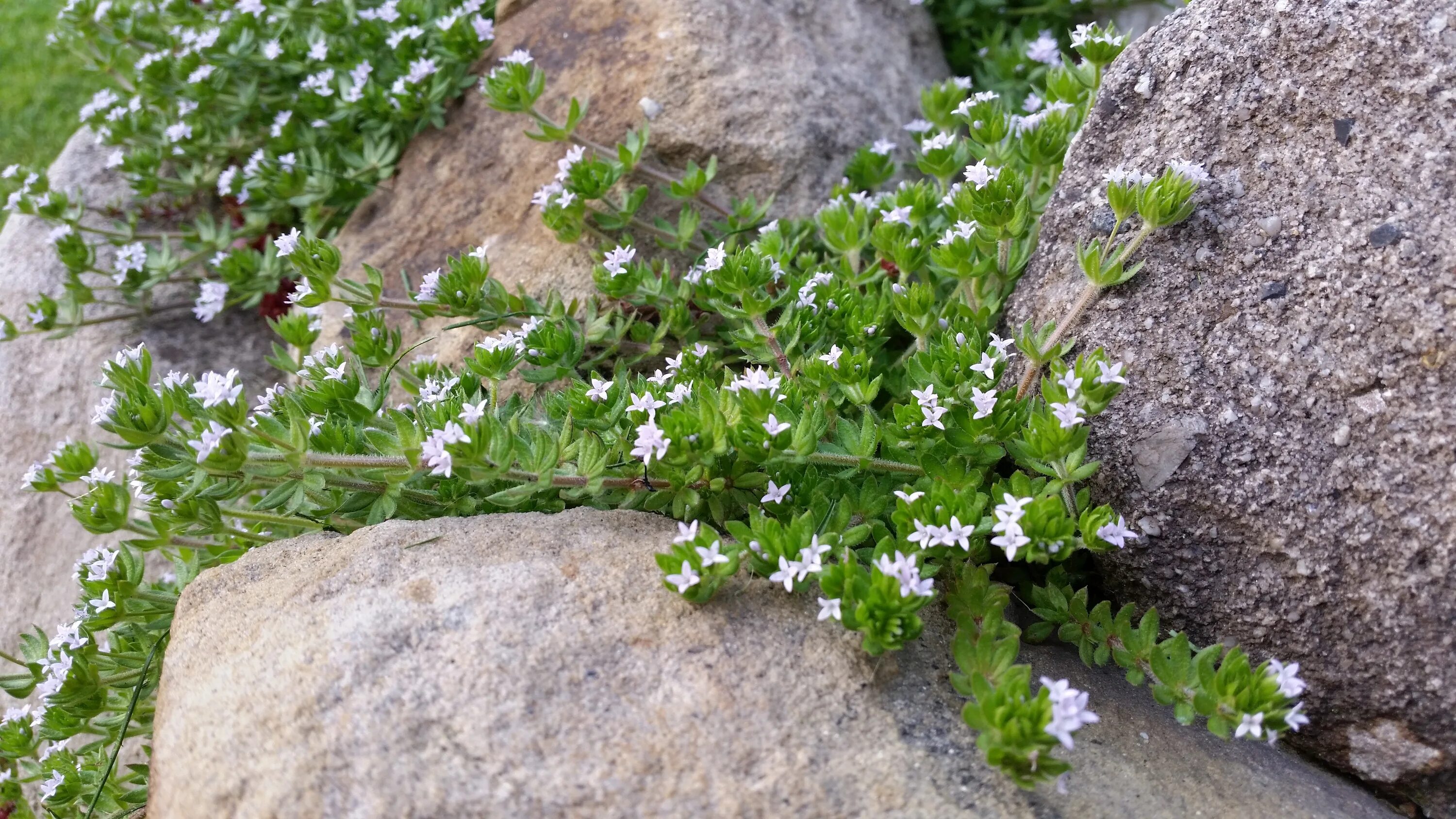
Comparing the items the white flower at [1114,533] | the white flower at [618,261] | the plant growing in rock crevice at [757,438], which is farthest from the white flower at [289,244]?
the white flower at [1114,533]

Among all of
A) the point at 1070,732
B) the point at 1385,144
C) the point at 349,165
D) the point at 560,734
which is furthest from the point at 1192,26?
the point at 349,165

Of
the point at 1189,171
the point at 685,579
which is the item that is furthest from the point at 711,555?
the point at 1189,171

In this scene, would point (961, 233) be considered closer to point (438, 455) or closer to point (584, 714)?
point (438, 455)

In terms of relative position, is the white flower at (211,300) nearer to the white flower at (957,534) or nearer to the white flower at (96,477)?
the white flower at (96,477)

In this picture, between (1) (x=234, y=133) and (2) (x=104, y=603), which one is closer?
(2) (x=104, y=603)

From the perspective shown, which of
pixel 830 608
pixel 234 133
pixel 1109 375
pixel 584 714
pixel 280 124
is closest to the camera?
pixel 584 714
